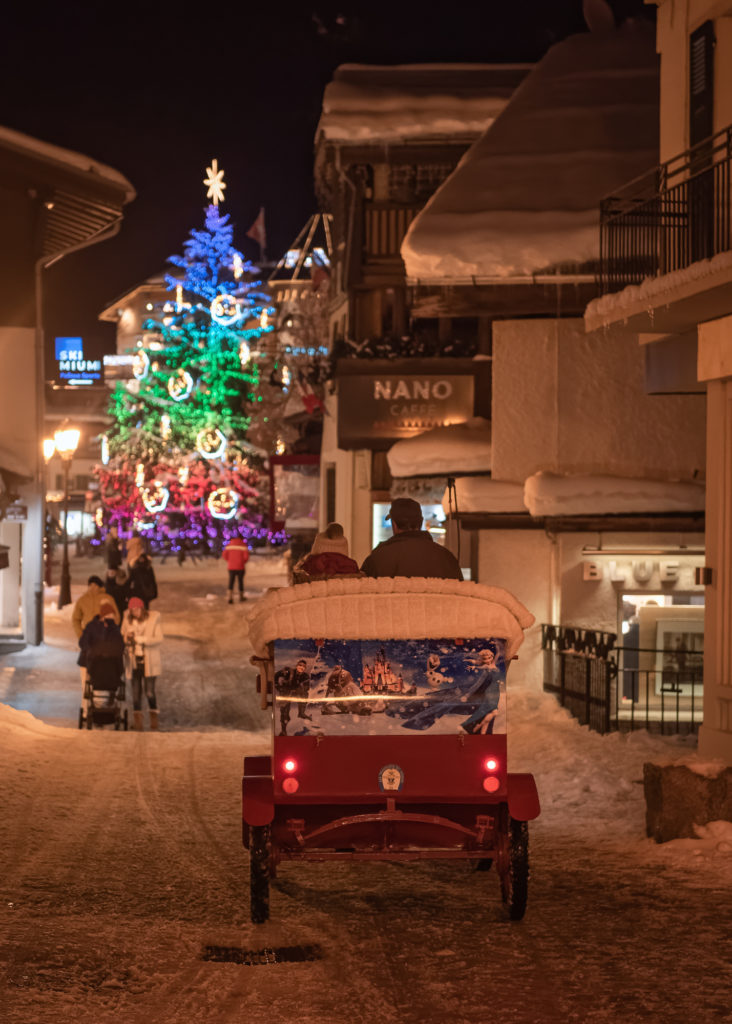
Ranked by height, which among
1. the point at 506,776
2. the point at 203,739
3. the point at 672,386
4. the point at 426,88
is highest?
the point at 426,88

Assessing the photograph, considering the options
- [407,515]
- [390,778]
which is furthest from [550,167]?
[390,778]

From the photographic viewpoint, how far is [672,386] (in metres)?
14.6

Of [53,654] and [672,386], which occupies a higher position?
[672,386]

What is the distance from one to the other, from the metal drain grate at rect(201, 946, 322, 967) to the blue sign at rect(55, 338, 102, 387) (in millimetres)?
71502

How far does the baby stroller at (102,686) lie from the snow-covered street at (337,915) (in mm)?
3184

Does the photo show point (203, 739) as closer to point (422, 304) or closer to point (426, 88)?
point (422, 304)

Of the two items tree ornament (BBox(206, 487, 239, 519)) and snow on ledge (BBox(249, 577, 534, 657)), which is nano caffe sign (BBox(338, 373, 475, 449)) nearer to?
snow on ledge (BBox(249, 577, 534, 657))

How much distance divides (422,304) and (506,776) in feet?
50.5

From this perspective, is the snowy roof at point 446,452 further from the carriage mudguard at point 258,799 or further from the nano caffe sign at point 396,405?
the carriage mudguard at point 258,799

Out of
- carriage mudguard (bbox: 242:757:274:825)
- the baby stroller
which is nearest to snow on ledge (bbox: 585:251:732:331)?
carriage mudguard (bbox: 242:757:274:825)

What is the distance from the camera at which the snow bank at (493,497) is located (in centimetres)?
2012

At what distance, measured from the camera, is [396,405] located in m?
27.0

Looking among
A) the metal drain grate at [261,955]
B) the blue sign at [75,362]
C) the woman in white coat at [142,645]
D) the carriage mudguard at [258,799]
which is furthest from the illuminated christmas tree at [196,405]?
the metal drain grate at [261,955]

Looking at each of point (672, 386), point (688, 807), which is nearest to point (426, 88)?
point (672, 386)
